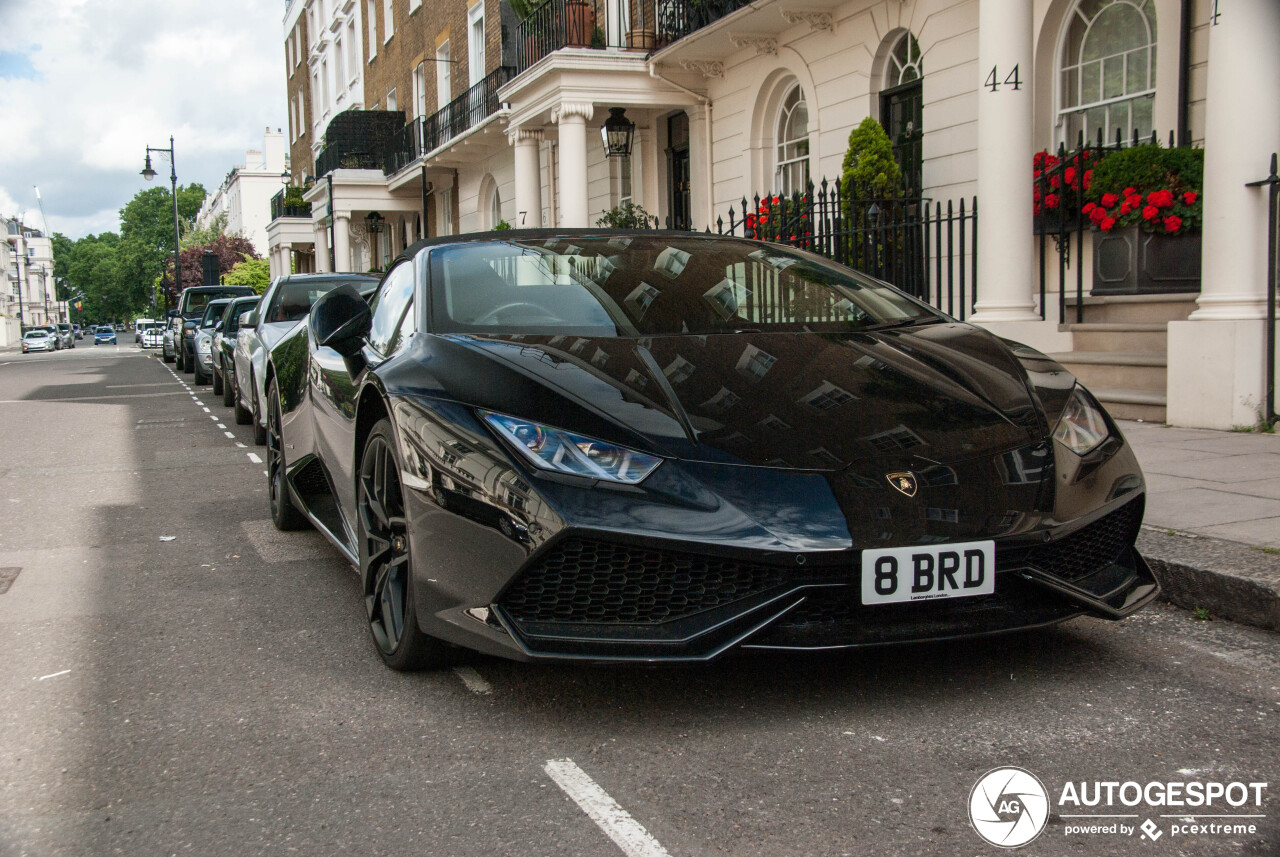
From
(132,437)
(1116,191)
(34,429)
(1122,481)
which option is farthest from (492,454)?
(34,429)

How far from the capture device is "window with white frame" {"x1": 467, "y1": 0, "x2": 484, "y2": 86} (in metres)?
26.0

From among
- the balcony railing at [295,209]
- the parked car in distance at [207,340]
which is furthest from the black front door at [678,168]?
the balcony railing at [295,209]

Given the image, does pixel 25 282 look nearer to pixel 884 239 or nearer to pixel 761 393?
pixel 884 239

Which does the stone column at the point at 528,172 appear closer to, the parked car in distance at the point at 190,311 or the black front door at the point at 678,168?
the black front door at the point at 678,168

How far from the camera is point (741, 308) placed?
13.3 feet

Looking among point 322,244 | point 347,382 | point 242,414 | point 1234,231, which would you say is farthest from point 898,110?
point 322,244

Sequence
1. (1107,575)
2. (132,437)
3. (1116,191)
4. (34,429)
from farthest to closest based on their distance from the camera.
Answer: (34,429) → (132,437) → (1116,191) → (1107,575)

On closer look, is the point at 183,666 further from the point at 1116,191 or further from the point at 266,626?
the point at 1116,191

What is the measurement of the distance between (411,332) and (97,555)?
286 centimetres

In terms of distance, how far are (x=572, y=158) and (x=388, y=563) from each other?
14.2m

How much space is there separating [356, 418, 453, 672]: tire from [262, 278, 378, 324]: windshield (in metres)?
5.87

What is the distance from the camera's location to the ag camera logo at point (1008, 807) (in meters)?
2.41

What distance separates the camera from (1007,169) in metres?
9.04
